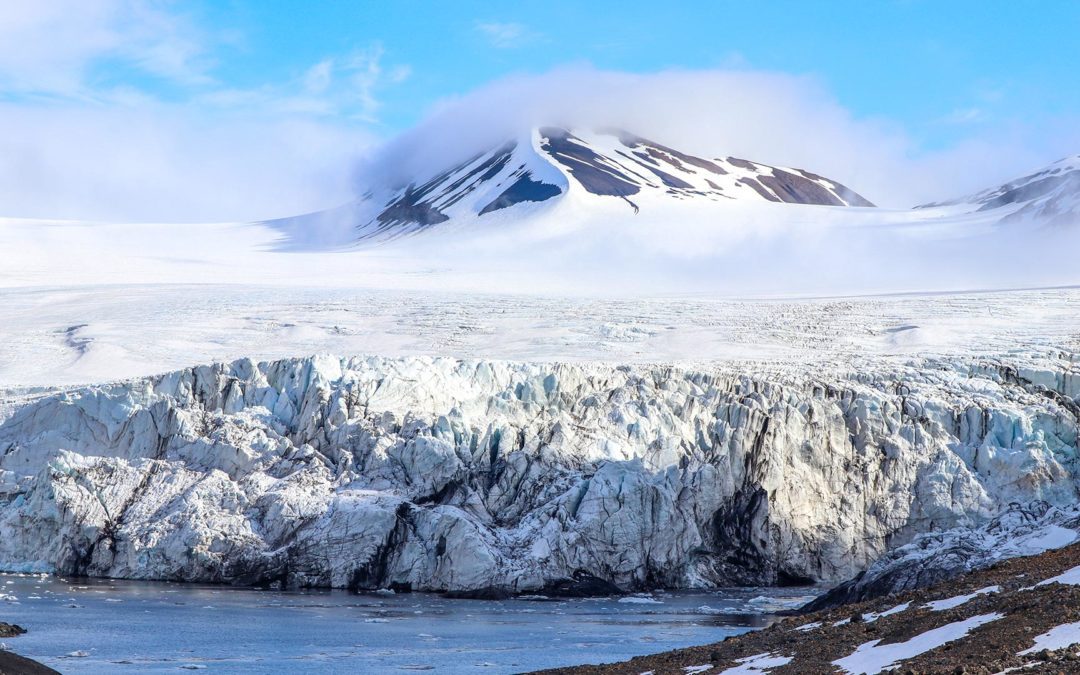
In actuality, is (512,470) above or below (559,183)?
below

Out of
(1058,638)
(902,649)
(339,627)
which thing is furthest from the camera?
(339,627)

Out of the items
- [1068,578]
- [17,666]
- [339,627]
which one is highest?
[1068,578]

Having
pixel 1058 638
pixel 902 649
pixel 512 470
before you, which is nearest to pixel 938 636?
pixel 902 649

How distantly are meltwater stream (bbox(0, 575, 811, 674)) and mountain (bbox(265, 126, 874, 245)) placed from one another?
4833cm

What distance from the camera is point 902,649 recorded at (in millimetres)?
13727

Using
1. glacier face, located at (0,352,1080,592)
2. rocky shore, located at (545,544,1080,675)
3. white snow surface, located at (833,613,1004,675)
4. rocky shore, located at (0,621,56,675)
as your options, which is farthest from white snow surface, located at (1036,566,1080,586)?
glacier face, located at (0,352,1080,592)

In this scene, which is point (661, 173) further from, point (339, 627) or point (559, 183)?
point (339, 627)

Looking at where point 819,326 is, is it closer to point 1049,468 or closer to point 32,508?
point 1049,468

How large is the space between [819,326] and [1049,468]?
39.8 feet

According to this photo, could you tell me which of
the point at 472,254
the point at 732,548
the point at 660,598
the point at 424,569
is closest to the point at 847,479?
the point at 732,548

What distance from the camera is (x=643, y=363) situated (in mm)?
37344

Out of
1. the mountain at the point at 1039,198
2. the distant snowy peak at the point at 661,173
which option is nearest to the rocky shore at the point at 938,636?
the mountain at the point at 1039,198

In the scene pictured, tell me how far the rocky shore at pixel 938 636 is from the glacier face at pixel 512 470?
13540 millimetres

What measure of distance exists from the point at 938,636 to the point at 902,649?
41 centimetres
